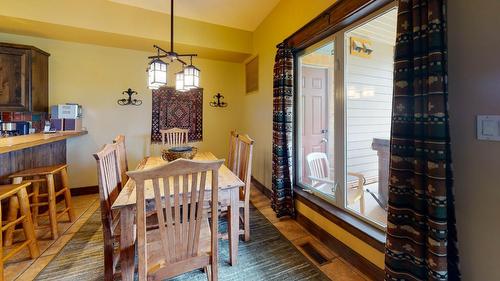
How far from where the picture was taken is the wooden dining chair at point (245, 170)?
206 cm

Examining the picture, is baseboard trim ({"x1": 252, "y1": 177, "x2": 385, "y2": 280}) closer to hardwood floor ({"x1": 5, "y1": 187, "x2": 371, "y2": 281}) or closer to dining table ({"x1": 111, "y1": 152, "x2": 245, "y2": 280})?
hardwood floor ({"x1": 5, "y1": 187, "x2": 371, "y2": 281})

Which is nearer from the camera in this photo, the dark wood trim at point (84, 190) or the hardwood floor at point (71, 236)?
the hardwood floor at point (71, 236)

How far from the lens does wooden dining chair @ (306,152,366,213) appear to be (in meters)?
2.13

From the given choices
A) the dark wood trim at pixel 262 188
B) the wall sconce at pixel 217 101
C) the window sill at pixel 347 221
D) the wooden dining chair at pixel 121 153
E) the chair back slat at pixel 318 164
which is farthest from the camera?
the wall sconce at pixel 217 101

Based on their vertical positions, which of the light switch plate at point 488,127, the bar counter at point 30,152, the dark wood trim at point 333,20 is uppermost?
the dark wood trim at point 333,20

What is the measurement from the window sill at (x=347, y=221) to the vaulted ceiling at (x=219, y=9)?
2.61 m

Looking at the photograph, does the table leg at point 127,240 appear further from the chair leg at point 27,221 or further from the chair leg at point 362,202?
the chair leg at point 362,202

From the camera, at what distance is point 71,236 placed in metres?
2.25

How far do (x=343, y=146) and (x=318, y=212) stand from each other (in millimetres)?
719

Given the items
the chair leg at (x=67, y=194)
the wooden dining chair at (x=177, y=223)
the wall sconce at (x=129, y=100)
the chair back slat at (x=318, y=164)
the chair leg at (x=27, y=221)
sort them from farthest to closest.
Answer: the wall sconce at (x=129, y=100) < the chair back slat at (x=318, y=164) < the chair leg at (x=67, y=194) < the chair leg at (x=27, y=221) < the wooden dining chair at (x=177, y=223)

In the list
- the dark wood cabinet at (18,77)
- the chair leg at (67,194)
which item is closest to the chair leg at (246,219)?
the chair leg at (67,194)

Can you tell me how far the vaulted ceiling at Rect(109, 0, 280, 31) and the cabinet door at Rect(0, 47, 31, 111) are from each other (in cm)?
144

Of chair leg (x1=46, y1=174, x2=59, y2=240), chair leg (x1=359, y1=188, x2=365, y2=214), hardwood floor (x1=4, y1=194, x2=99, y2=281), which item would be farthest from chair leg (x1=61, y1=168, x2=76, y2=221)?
chair leg (x1=359, y1=188, x2=365, y2=214)

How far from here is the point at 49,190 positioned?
221 cm
